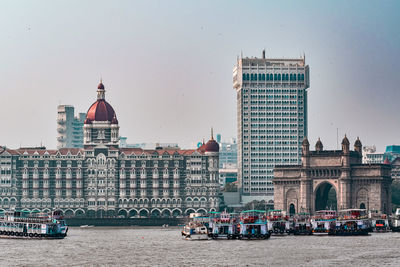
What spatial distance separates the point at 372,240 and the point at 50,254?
61.8m

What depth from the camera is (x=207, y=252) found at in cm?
16675

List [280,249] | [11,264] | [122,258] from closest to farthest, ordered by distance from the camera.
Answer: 1. [11,264]
2. [122,258]
3. [280,249]

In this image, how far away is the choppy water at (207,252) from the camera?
15000 cm

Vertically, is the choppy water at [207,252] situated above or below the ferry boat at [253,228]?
below

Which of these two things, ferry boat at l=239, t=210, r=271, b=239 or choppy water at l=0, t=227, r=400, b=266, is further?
ferry boat at l=239, t=210, r=271, b=239

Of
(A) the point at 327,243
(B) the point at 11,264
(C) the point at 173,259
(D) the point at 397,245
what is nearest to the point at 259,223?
(A) the point at 327,243

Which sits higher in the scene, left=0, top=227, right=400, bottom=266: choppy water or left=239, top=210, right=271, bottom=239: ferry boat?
left=239, top=210, right=271, bottom=239: ferry boat

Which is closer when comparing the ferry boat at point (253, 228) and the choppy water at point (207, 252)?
the choppy water at point (207, 252)

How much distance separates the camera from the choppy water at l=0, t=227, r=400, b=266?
492ft

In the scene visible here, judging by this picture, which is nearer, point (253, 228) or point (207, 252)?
point (207, 252)

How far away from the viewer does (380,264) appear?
147 m

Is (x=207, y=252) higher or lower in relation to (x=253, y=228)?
lower

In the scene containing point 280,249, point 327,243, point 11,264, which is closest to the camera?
point 11,264

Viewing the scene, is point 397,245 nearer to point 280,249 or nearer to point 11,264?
point 280,249
